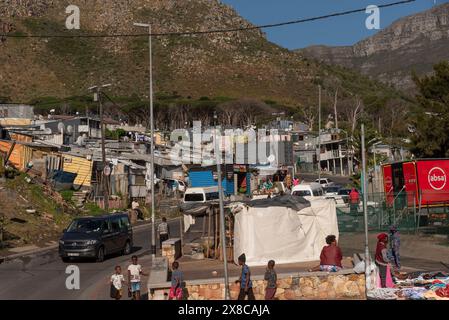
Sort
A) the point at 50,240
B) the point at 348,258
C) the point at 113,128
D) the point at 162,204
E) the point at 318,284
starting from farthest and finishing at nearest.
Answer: the point at 113,128 < the point at 162,204 < the point at 50,240 < the point at 348,258 < the point at 318,284

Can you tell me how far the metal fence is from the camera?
26.9 m

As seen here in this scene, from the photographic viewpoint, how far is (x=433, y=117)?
3738cm

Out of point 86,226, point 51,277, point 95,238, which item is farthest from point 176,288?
point 86,226

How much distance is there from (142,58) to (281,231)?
109001mm

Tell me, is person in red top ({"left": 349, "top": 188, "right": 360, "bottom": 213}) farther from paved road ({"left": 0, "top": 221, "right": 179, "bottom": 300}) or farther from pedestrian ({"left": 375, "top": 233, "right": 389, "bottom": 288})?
pedestrian ({"left": 375, "top": 233, "right": 389, "bottom": 288})

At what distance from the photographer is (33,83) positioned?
114 meters

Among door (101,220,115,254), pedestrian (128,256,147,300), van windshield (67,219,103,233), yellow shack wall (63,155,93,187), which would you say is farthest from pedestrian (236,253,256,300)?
yellow shack wall (63,155,93,187)

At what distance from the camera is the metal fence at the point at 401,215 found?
Answer: 2694 centimetres

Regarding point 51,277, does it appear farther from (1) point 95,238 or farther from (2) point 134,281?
(2) point 134,281

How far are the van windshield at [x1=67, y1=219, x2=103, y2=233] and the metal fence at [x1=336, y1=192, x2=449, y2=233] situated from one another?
1032 cm

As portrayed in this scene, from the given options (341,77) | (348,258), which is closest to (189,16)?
(341,77)

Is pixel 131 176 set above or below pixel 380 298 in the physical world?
above

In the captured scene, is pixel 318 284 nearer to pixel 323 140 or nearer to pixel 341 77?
pixel 323 140
